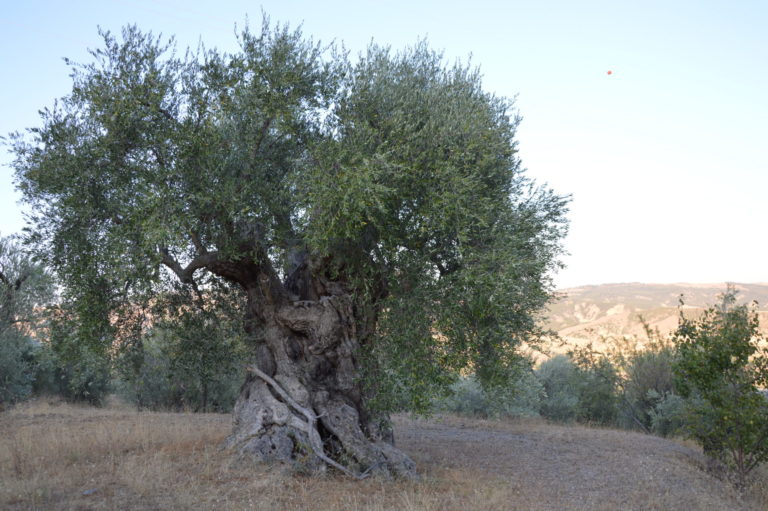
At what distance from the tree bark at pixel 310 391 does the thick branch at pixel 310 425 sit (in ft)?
0.07

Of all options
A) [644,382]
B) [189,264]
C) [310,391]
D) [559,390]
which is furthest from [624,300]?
[189,264]

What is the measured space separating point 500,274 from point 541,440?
36.6 ft

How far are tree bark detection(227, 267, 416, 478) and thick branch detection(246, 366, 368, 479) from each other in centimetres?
2

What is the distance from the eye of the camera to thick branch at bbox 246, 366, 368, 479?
10641 millimetres

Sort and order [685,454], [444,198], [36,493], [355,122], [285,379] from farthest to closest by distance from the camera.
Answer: [685,454] < [285,379] < [355,122] < [444,198] < [36,493]

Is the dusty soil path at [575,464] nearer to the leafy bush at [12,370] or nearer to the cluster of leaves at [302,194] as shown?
the cluster of leaves at [302,194]

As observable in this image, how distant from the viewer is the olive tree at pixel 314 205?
9445mm

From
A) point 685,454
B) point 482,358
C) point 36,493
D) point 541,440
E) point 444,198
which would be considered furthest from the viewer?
point 541,440

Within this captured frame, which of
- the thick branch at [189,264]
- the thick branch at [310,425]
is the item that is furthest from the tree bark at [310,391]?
the thick branch at [189,264]

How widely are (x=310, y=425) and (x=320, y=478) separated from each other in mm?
1264

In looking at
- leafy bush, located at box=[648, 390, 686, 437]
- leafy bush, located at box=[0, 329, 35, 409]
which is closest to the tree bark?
leafy bush, located at box=[648, 390, 686, 437]

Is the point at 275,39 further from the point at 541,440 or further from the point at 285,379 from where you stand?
the point at 541,440

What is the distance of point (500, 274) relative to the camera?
351 inches

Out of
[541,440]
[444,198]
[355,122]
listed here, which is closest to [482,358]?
[444,198]
